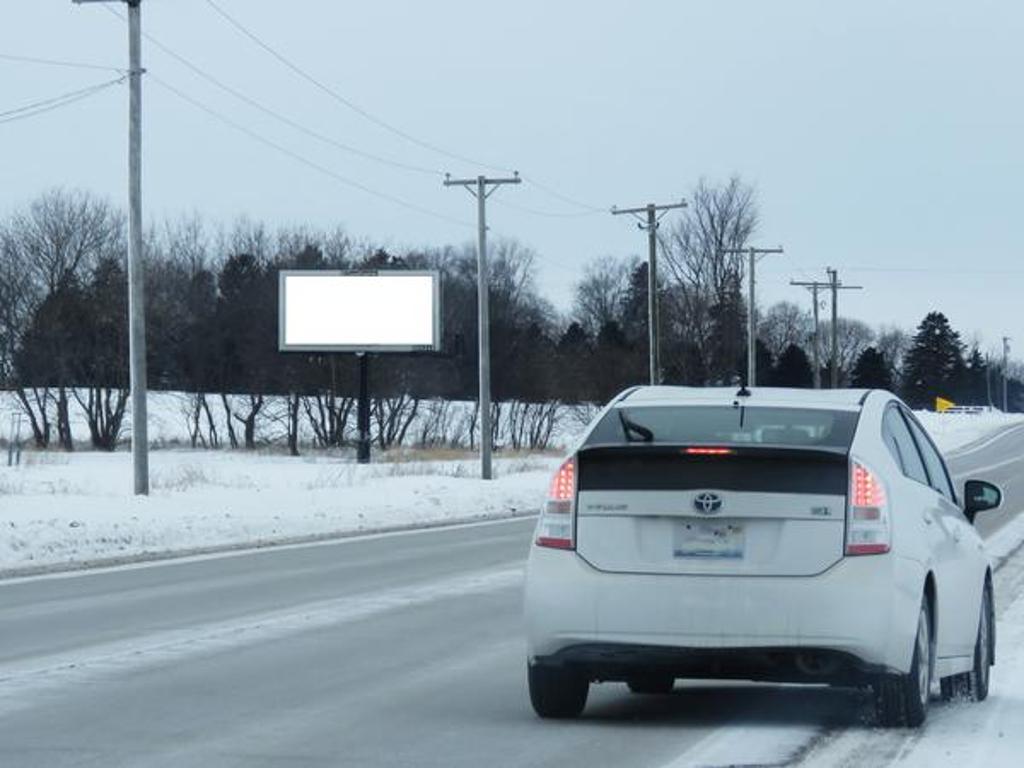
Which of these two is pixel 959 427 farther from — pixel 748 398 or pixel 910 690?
pixel 910 690

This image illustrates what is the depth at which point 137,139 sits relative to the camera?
3164cm

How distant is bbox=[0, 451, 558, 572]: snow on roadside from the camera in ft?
79.4

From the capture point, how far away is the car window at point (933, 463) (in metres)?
10.6

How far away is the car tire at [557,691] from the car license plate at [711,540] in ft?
3.46

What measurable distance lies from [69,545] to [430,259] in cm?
9533

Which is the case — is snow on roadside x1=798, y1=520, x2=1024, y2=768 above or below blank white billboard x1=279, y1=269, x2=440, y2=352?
below

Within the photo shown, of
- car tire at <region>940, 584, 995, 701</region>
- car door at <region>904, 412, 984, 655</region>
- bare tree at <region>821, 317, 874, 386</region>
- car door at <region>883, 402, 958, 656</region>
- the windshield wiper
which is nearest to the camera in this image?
car door at <region>883, 402, 958, 656</region>

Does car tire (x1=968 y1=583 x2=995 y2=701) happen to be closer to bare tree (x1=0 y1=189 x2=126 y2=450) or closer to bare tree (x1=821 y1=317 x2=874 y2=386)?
bare tree (x1=0 y1=189 x2=126 y2=450)

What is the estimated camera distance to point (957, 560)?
405 inches

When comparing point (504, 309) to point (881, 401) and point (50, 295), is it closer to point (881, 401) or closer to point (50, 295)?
point (50, 295)

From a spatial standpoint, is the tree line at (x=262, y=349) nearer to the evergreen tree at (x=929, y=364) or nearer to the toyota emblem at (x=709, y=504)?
the evergreen tree at (x=929, y=364)

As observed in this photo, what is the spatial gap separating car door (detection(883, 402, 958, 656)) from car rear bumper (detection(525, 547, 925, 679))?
0.18 metres

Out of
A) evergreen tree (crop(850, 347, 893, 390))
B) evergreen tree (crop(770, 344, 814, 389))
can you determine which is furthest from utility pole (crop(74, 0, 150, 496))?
evergreen tree (crop(850, 347, 893, 390))

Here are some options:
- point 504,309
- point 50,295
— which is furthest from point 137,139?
point 504,309
